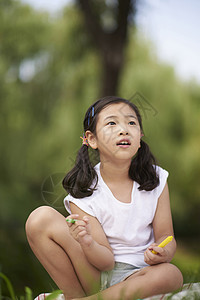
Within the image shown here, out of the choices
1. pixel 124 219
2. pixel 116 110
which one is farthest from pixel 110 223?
pixel 116 110

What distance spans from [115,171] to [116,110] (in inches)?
8.5

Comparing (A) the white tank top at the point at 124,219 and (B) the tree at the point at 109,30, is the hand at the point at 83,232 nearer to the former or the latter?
(A) the white tank top at the point at 124,219

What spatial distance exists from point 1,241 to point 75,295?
400 cm

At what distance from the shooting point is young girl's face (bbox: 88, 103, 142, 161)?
50.4 inches

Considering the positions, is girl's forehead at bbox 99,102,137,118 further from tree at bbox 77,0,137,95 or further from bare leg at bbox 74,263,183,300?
tree at bbox 77,0,137,95

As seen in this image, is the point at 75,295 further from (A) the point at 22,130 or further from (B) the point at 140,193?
(A) the point at 22,130

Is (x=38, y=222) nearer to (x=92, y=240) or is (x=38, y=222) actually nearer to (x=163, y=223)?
(x=92, y=240)

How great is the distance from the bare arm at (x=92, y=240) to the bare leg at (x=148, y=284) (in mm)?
89

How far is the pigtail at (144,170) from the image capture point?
1.36m

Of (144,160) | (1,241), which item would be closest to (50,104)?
(1,241)

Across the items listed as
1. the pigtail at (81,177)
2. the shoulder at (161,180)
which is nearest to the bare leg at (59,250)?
the pigtail at (81,177)

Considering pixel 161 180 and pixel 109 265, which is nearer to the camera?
pixel 109 265

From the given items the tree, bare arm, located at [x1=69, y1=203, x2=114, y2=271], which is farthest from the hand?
the tree

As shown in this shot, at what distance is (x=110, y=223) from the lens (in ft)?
4.26
